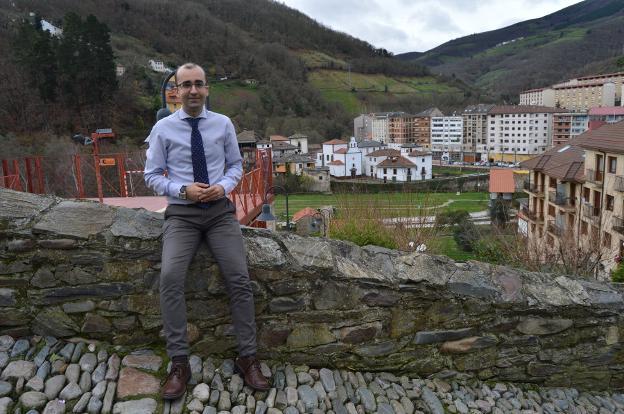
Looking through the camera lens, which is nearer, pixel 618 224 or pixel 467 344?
pixel 467 344

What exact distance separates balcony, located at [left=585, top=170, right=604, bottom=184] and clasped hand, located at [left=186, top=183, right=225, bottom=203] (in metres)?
22.4

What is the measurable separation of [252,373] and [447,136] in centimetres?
9537

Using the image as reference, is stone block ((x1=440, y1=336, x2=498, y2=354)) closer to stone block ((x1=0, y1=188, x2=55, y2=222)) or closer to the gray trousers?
the gray trousers

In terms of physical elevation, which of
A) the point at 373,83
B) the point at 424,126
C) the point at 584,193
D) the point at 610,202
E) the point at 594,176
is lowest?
the point at 610,202

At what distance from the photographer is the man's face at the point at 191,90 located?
3096 mm

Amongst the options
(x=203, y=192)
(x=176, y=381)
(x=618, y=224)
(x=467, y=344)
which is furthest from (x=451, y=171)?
(x=176, y=381)

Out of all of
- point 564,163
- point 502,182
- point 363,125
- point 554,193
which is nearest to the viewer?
point 564,163

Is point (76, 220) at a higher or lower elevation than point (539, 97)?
lower

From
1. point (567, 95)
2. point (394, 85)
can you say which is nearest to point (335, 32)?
point (394, 85)

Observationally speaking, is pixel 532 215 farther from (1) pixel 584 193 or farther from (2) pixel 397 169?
(2) pixel 397 169

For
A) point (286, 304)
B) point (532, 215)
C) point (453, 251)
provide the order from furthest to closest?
point (453, 251), point (532, 215), point (286, 304)

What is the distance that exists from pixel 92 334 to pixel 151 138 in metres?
1.43

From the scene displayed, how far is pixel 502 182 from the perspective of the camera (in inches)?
1687

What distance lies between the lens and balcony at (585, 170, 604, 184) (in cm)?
2103
